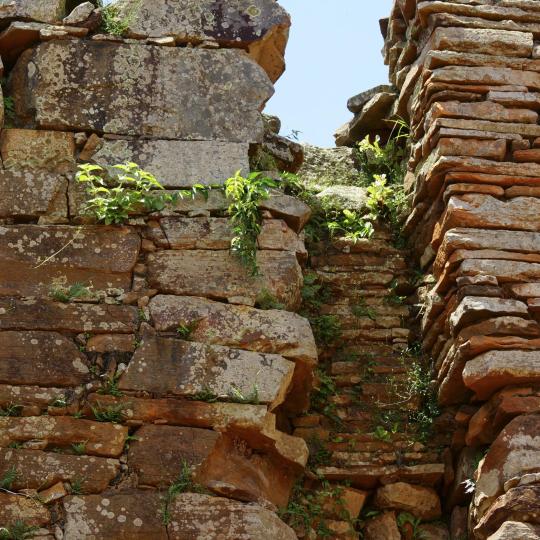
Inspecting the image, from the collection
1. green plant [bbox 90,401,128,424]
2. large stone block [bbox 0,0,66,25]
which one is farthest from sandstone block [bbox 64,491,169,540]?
large stone block [bbox 0,0,66,25]

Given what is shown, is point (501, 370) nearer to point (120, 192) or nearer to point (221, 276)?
point (221, 276)

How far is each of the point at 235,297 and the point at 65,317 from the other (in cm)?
89

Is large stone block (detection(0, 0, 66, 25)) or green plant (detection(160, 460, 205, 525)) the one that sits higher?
large stone block (detection(0, 0, 66, 25))

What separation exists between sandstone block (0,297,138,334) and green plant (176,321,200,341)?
0.22m

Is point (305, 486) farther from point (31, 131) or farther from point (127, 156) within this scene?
point (31, 131)

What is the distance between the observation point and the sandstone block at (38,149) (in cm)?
652

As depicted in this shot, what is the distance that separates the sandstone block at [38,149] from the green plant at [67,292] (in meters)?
0.78

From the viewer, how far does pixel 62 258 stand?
6152mm

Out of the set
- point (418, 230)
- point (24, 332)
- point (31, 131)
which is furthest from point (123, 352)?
point (418, 230)

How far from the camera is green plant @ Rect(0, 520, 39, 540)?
5.21 meters

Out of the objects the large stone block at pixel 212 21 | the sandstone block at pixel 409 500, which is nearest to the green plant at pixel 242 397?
the sandstone block at pixel 409 500

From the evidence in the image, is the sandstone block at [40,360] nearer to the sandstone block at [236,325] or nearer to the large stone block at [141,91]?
the sandstone block at [236,325]

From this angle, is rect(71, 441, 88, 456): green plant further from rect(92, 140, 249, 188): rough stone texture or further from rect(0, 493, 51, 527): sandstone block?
rect(92, 140, 249, 188): rough stone texture

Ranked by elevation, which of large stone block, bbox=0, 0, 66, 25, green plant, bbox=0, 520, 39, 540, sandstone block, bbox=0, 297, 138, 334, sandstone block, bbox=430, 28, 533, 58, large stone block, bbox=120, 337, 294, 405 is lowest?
green plant, bbox=0, 520, 39, 540
